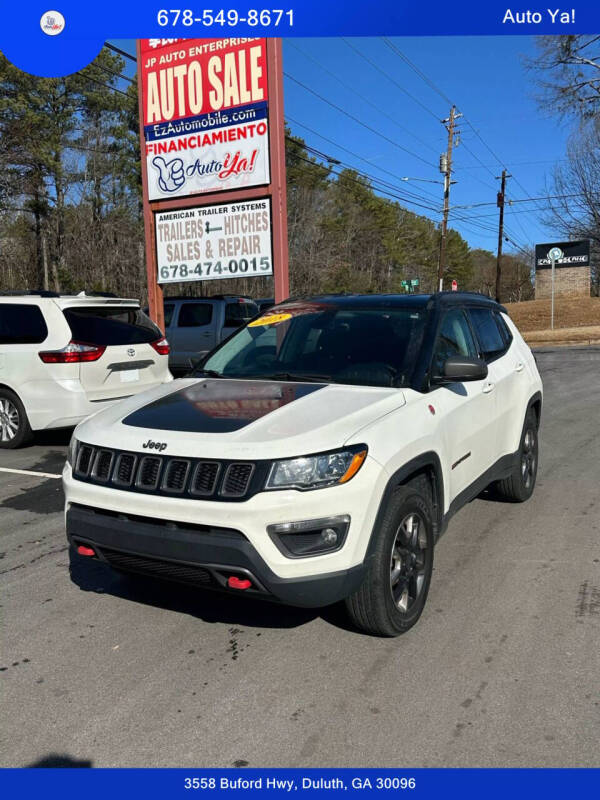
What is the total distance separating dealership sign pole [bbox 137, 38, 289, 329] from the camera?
985 centimetres

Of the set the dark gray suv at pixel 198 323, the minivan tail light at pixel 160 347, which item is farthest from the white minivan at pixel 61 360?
the dark gray suv at pixel 198 323

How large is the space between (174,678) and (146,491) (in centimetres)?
86

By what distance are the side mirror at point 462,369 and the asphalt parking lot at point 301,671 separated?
1262mm

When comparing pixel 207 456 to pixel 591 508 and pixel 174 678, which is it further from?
pixel 591 508

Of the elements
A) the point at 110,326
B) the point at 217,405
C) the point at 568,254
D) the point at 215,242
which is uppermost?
the point at 568,254

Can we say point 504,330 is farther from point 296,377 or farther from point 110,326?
point 110,326

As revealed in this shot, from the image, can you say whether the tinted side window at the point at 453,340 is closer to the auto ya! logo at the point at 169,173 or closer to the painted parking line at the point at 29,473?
the painted parking line at the point at 29,473

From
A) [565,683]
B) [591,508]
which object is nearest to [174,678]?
[565,683]

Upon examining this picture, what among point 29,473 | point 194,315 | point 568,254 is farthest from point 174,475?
point 568,254

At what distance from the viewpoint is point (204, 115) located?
1036 cm

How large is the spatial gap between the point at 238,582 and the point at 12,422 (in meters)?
5.95

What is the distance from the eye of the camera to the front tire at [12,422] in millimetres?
7840

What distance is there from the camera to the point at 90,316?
7801mm

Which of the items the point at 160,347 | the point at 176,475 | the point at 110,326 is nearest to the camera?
the point at 176,475
